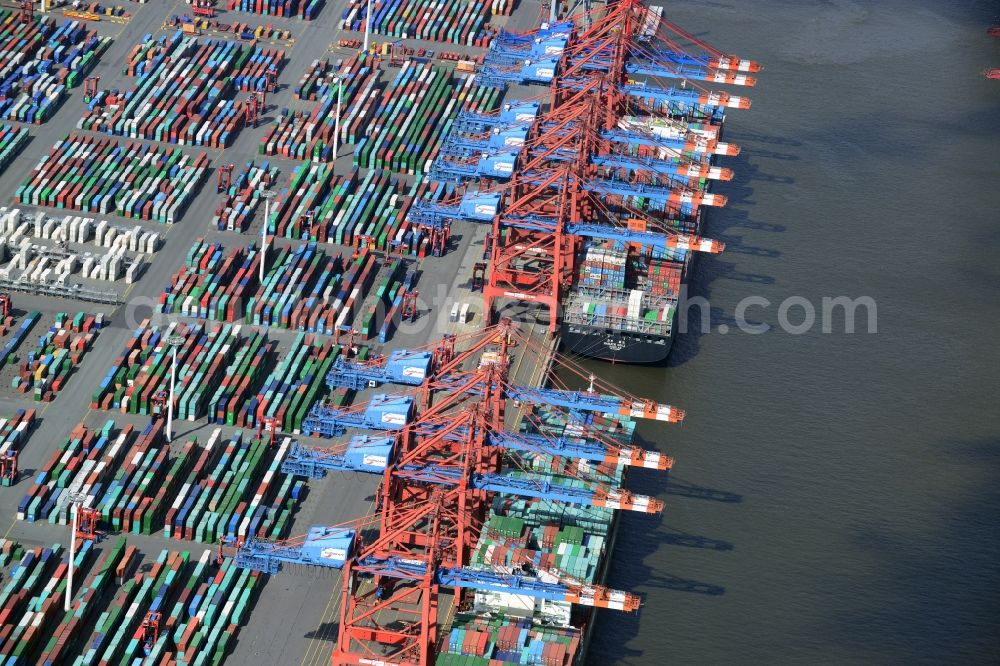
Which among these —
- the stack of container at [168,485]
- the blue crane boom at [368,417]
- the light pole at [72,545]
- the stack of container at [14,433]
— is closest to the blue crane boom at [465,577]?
the blue crane boom at [368,417]

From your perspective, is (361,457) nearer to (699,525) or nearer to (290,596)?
(290,596)

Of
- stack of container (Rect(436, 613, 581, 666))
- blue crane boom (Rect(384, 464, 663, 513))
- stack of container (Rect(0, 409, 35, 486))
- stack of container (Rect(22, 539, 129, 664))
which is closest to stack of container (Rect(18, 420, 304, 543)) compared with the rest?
stack of container (Rect(0, 409, 35, 486))

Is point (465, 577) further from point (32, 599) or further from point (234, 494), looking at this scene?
point (32, 599)

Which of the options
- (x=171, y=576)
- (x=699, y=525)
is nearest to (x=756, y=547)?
(x=699, y=525)

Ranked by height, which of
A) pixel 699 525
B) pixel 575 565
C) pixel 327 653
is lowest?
pixel 327 653

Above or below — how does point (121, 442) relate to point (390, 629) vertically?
above

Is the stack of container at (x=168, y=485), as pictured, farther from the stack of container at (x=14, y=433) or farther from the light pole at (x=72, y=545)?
the light pole at (x=72, y=545)

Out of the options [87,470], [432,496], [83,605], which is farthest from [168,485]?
[432,496]

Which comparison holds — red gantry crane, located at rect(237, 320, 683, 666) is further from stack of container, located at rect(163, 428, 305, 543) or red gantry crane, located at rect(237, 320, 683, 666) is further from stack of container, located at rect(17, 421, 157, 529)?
stack of container, located at rect(17, 421, 157, 529)
